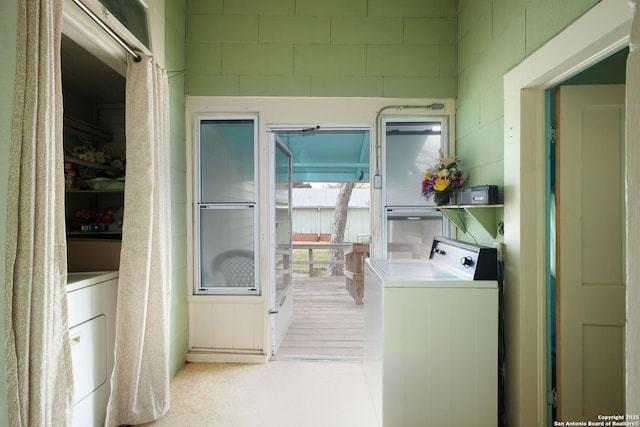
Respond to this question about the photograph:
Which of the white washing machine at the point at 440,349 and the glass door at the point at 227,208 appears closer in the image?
the white washing machine at the point at 440,349

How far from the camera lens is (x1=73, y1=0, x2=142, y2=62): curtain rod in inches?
57.6

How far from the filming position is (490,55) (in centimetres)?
205

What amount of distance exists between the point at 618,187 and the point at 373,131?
1.65 m

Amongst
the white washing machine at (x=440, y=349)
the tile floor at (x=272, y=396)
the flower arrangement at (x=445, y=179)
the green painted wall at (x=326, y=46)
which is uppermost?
the green painted wall at (x=326, y=46)

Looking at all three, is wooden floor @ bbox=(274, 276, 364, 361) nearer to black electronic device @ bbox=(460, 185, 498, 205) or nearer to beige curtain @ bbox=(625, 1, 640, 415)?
black electronic device @ bbox=(460, 185, 498, 205)

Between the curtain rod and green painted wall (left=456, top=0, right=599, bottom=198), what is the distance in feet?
7.52

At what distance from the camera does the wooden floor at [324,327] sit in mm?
2828

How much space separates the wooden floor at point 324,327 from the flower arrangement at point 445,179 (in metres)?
1.62

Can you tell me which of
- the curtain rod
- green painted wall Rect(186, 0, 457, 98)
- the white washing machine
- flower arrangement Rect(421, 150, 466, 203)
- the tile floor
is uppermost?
green painted wall Rect(186, 0, 457, 98)

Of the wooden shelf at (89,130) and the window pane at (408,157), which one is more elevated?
the wooden shelf at (89,130)

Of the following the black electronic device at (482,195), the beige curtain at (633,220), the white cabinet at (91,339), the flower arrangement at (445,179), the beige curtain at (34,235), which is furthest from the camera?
the flower arrangement at (445,179)

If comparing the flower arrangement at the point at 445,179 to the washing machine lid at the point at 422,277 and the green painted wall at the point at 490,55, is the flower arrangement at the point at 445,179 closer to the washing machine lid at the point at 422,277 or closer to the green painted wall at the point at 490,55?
the green painted wall at the point at 490,55

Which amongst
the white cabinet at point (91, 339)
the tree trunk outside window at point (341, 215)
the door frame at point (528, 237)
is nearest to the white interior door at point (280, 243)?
the white cabinet at point (91, 339)

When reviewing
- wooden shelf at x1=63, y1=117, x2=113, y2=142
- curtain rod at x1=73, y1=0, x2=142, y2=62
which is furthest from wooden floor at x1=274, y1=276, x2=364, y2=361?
wooden shelf at x1=63, y1=117, x2=113, y2=142
